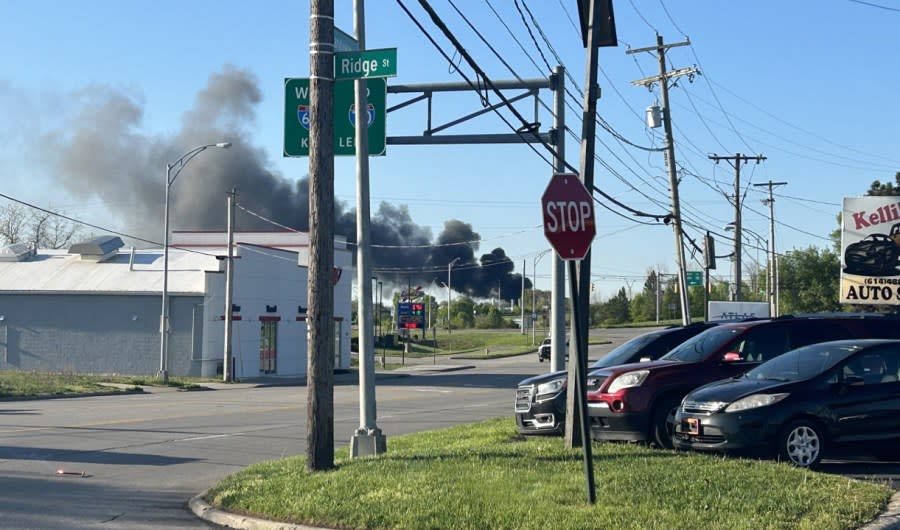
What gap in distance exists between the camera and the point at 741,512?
7.79 m

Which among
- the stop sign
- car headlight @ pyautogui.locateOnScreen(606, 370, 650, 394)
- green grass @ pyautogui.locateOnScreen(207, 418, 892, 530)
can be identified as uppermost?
the stop sign

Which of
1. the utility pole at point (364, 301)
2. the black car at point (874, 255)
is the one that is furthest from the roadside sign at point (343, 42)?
the black car at point (874, 255)

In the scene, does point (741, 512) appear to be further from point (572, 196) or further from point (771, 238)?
point (771, 238)

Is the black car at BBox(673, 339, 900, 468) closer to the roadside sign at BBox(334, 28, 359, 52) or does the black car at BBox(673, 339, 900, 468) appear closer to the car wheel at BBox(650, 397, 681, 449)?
the car wheel at BBox(650, 397, 681, 449)

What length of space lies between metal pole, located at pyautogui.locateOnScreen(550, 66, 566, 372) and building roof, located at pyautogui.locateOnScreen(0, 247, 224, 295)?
2695 cm

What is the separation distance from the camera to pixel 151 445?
1556 centimetres

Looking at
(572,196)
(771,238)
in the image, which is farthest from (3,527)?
(771,238)

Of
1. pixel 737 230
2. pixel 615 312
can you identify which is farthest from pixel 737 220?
pixel 615 312

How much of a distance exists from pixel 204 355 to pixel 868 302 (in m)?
28.4

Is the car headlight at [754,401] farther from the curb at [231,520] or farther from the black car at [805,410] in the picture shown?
the curb at [231,520]

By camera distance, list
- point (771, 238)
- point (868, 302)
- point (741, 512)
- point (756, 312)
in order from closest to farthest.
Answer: point (741, 512)
point (868, 302)
point (756, 312)
point (771, 238)

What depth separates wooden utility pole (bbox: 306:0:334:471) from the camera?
33.0 ft

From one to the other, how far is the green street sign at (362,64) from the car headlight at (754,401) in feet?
16.6

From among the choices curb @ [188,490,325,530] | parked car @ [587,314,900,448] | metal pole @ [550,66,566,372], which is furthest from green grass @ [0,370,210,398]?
parked car @ [587,314,900,448]
